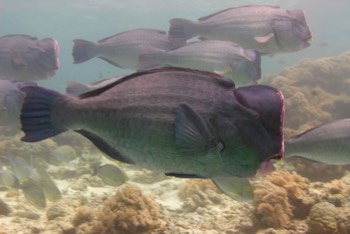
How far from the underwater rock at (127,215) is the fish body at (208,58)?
1676 mm

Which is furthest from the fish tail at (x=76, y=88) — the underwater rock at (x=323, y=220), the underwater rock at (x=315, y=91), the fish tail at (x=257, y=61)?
the underwater rock at (x=315, y=91)

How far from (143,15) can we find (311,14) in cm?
2804

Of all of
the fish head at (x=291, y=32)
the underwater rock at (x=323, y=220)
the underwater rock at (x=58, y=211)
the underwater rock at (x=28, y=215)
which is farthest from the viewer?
the underwater rock at (x=28, y=215)

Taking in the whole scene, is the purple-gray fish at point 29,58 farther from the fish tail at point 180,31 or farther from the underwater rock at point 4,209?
the underwater rock at point 4,209

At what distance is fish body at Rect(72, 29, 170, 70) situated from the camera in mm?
5289

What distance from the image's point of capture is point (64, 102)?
65.2 inches

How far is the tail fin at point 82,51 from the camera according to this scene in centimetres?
561

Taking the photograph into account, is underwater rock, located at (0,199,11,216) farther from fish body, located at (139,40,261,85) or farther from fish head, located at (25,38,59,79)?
fish body, located at (139,40,261,85)

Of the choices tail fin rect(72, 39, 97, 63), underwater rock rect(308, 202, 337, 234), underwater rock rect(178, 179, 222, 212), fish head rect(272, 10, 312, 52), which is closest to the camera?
underwater rock rect(308, 202, 337, 234)

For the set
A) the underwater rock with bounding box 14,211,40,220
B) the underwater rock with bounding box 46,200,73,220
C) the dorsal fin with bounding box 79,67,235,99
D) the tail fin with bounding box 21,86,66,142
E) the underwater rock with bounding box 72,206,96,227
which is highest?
the dorsal fin with bounding box 79,67,235,99

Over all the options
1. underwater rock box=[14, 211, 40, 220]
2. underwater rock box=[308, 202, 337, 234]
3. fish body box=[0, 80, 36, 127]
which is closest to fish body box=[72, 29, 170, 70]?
fish body box=[0, 80, 36, 127]

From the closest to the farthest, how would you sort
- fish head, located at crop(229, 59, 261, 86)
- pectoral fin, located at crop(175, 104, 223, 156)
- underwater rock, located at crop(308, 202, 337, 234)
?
1. pectoral fin, located at crop(175, 104, 223, 156)
2. underwater rock, located at crop(308, 202, 337, 234)
3. fish head, located at crop(229, 59, 261, 86)

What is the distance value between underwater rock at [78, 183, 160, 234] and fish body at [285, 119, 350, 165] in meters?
1.75

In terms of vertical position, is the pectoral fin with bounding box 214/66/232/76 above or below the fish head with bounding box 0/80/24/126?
above
